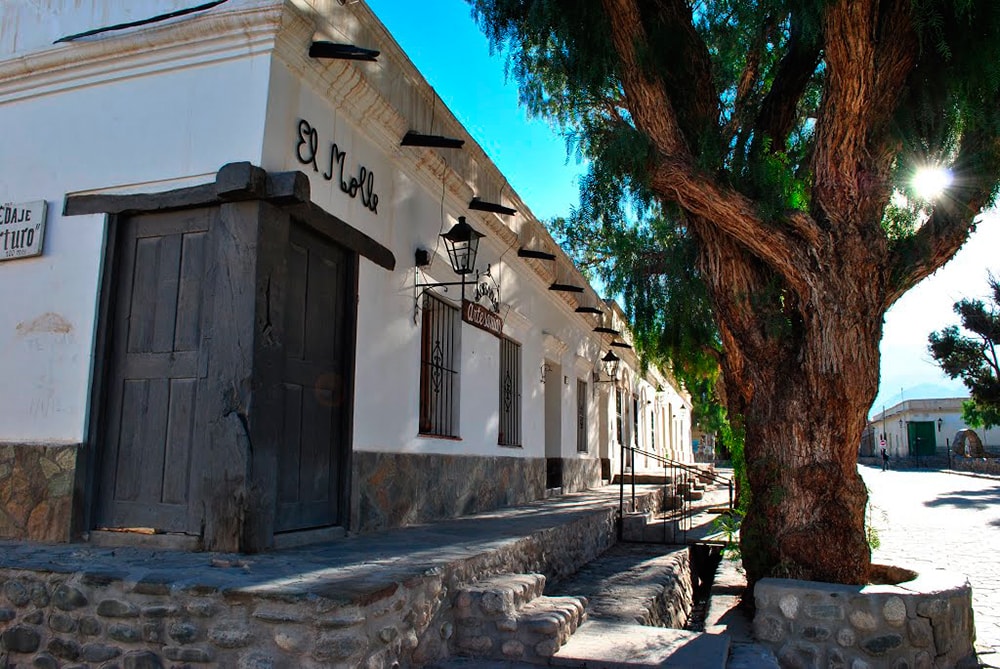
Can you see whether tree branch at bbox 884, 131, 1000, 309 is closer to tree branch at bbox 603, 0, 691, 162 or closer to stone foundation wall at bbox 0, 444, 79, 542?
tree branch at bbox 603, 0, 691, 162

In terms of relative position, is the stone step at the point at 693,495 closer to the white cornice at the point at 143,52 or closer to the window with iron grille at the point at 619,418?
the window with iron grille at the point at 619,418

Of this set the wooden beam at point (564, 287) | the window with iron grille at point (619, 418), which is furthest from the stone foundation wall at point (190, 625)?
the window with iron grille at point (619, 418)

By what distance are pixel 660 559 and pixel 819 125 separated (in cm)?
465

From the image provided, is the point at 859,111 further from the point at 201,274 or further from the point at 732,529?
the point at 201,274

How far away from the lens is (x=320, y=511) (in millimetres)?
5055

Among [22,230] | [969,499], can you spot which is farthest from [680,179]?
[969,499]

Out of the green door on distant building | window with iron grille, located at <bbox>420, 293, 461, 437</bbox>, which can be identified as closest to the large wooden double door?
window with iron grille, located at <bbox>420, 293, 461, 437</bbox>

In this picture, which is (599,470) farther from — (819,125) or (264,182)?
(264,182)

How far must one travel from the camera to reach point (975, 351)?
1107 inches

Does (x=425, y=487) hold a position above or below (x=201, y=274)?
below

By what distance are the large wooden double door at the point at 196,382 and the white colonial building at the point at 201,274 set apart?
0.01 m

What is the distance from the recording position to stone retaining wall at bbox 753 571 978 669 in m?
4.57

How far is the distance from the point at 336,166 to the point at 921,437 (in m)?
51.3

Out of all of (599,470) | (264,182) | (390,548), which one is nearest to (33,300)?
(264,182)
